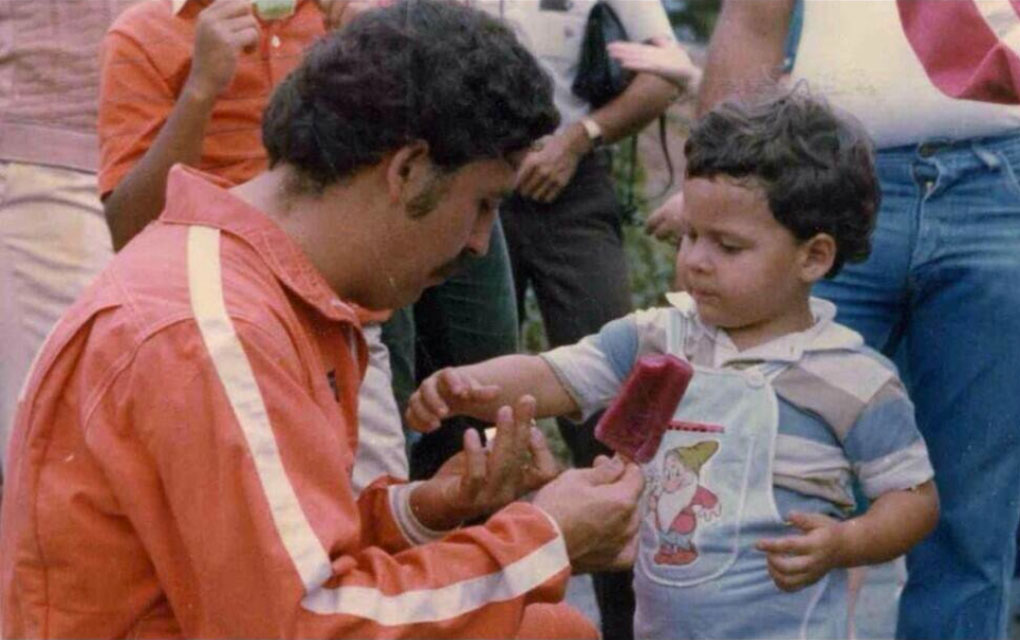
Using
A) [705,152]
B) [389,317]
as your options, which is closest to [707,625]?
[705,152]

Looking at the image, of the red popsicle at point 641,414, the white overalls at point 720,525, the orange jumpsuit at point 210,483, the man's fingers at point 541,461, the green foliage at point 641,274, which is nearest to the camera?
the orange jumpsuit at point 210,483

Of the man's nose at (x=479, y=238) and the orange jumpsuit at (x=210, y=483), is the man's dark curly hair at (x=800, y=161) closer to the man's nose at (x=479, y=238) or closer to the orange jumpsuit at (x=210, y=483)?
the man's nose at (x=479, y=238)

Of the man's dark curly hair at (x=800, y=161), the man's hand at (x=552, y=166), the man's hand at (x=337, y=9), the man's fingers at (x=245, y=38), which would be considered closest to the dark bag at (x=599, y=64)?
the man's hand at (x=552, y=166)

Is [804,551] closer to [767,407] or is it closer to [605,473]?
[767,407]

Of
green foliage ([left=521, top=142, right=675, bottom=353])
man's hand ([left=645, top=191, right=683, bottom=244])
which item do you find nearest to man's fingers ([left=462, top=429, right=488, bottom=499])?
man's hand ([left=645, top=191, right=683, bottom=244])

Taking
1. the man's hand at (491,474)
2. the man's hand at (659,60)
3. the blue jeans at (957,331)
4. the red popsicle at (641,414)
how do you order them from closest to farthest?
1. the man's hand at (491,474)
2. the red popsicle at (641,414)
3. the blue jeans at (957,331)
4. the man's hand at (659,60)

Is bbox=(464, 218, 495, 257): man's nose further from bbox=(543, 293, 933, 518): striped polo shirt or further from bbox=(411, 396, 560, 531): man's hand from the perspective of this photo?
bbox=(543, 293, 933, 518): striped polo shirt

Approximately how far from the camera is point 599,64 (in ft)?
15.8

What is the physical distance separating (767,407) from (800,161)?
0.40 m

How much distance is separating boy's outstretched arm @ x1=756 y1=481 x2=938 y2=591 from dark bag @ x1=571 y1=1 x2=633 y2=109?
1.71 meters

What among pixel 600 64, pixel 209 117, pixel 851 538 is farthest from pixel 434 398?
pixel 600 64

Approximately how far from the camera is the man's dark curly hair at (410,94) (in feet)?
9.20

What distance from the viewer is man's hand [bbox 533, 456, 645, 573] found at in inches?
109

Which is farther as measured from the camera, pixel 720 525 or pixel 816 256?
pixel 816 256
